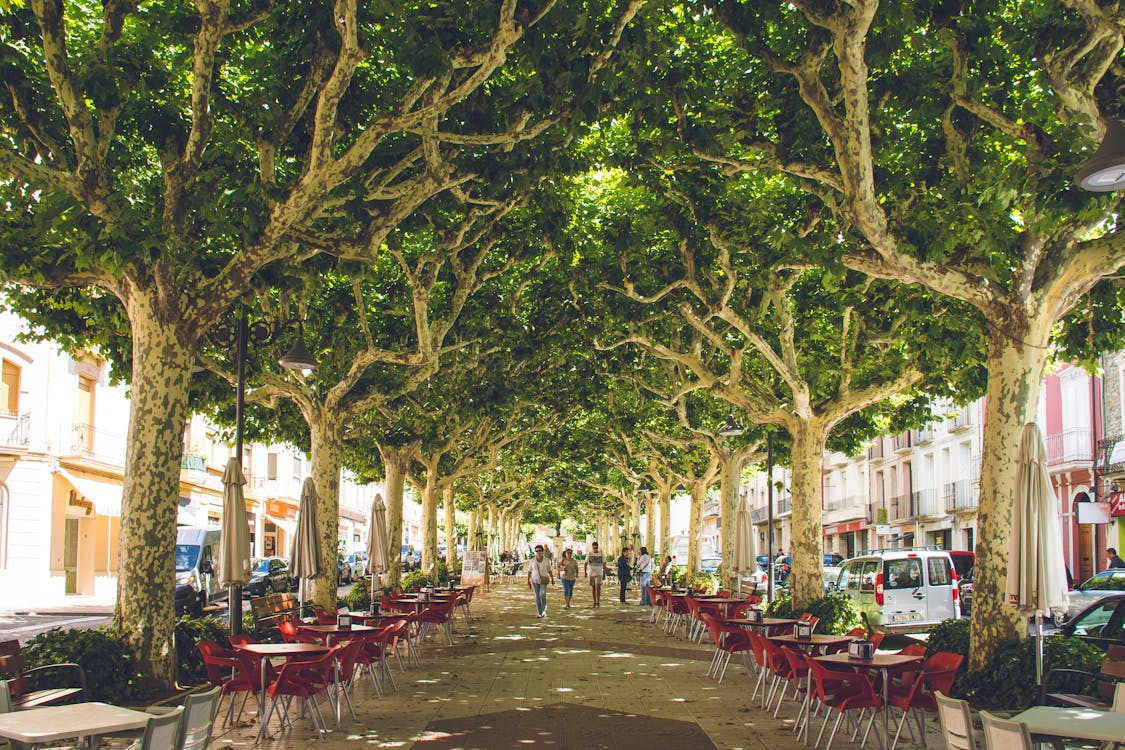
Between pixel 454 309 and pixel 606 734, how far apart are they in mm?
8082

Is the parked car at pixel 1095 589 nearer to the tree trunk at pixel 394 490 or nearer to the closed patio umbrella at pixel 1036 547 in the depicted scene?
the closed patio umbrella at pixel 1036 547

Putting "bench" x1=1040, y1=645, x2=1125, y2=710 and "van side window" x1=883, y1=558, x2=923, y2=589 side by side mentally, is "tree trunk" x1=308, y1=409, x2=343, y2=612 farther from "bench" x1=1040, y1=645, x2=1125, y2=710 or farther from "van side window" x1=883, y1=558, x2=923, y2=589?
"bench" x1=1040, y1=645, x2=1125, y2=710

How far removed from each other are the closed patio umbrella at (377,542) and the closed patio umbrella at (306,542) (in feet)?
14.1

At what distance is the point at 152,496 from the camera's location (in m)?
10.4

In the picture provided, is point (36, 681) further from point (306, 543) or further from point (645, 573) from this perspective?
point (645, 573)

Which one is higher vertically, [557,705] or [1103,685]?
[1103,685]

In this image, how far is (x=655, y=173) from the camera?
13.2 m

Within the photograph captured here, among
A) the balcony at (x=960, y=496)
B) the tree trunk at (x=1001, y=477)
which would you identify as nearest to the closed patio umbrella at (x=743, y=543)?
the tree trunk at (x=1001, y=477)

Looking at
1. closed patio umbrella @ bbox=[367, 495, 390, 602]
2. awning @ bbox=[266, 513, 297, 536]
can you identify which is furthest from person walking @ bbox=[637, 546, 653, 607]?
awning @ bbox=[266, 513, 297, 536]

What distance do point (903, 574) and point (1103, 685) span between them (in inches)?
404

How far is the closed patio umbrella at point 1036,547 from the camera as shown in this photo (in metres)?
9.12

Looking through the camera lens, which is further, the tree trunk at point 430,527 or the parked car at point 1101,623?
the tree trunk at point 430,527

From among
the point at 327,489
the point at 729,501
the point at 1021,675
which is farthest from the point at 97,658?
the point at 729,501

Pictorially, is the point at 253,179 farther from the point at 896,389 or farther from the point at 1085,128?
the point at 896,389
